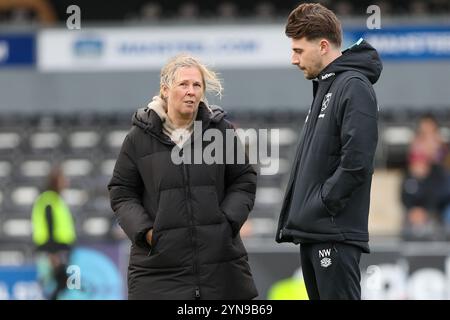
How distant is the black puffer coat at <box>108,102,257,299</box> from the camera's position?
229 inches

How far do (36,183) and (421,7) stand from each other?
6.18m

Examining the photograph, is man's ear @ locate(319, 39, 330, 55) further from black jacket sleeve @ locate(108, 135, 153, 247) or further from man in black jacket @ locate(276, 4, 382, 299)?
black jacket sleeve @ locate(108, 135, 153, 247)

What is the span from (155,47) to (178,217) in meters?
11.1

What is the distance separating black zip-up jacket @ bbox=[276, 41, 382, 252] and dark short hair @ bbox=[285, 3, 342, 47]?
15 centimetres

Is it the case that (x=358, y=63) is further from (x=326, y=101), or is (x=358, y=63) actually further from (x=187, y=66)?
(x=187, y=66)

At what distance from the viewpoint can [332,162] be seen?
18.7 feet

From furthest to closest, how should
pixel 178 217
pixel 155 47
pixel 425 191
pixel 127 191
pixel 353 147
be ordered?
pixel 155 47, pixel 425 191, pixel 127 191, pixel 178 217, pixel 353 147

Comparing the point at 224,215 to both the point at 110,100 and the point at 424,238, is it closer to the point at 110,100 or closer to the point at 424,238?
the point at 424,238

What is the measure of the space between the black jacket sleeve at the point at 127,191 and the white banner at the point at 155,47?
34.4 ft

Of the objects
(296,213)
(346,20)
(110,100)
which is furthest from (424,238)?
(296,213)

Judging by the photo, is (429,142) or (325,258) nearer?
(325,258)

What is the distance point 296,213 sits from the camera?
18.7 ft

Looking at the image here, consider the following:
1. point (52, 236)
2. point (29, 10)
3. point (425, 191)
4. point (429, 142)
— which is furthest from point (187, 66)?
point (29, 10)

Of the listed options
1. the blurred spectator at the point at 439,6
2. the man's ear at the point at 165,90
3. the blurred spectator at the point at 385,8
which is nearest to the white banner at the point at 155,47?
the blurred spectator at the point at 385,8
